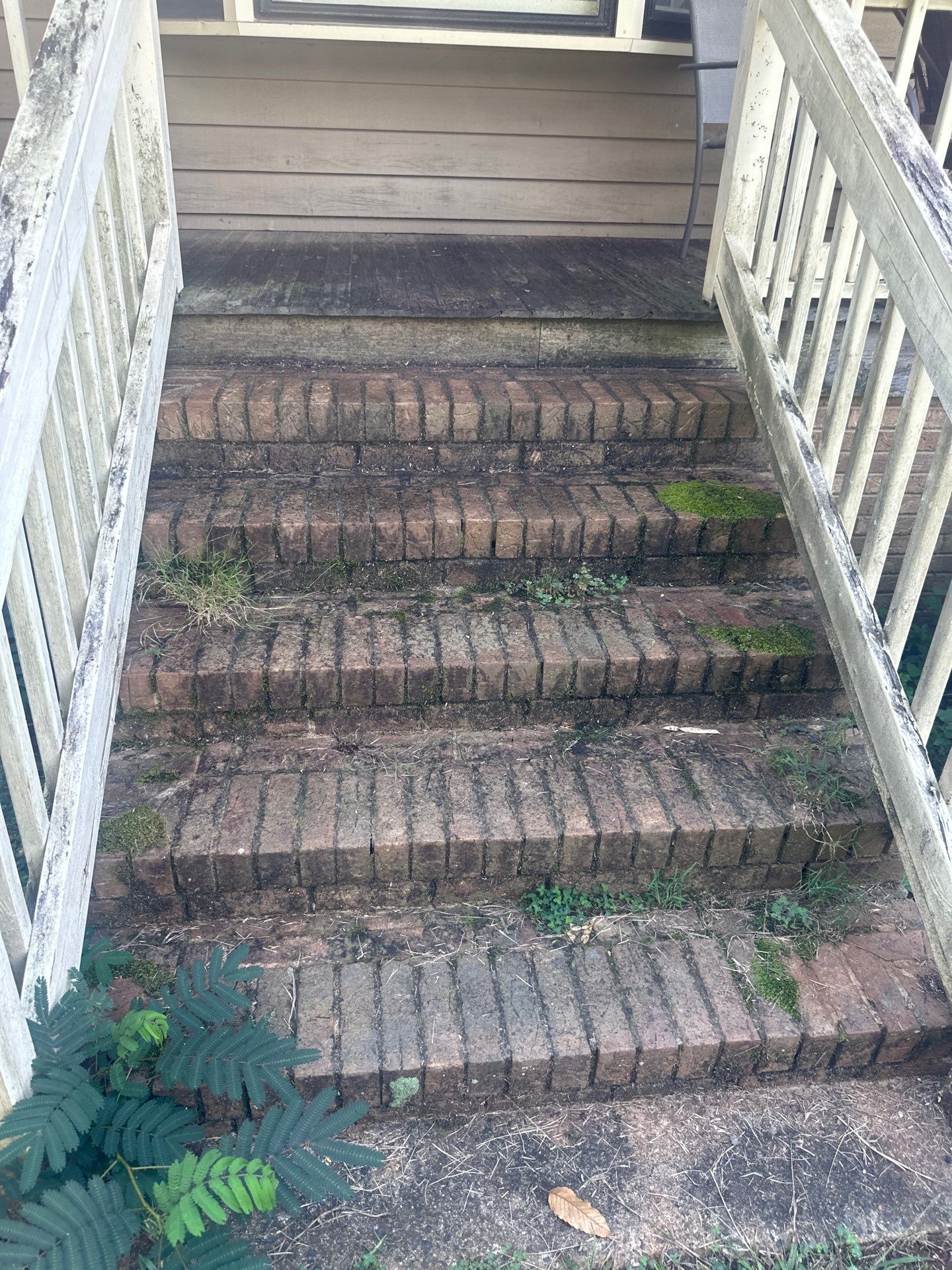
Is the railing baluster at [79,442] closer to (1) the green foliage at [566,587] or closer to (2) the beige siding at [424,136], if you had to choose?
(1) the green foliage at [566,587]

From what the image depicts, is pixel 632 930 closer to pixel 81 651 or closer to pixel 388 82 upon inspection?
pixel 81 651

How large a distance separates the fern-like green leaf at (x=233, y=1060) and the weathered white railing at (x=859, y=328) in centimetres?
119

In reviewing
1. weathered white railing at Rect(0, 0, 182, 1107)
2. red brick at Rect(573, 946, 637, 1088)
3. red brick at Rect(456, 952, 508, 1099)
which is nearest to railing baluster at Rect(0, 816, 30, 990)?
weathered white railing at Rect(0, 0, 182, 1107)

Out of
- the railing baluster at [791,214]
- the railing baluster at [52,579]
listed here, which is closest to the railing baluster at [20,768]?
the railing baluster at [52,579]

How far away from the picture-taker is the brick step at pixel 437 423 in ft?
8.08

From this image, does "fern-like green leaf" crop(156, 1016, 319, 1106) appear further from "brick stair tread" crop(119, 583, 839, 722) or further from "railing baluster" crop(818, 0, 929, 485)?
"railing baluster" crop(818, 0, 929, 485)

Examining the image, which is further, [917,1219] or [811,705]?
[811,705]

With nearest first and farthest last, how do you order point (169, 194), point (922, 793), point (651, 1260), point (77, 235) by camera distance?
1. point (651, 1260)
2. point (77, 235)
3. point (922, 793)
4. point (169, 194)

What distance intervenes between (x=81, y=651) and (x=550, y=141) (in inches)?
120

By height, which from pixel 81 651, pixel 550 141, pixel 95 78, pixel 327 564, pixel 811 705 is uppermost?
pixel 95 78

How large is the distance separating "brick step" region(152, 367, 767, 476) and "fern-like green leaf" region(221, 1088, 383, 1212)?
1662 millimetres

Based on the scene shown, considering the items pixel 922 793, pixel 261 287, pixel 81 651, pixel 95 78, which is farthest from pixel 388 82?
pixel 922 793

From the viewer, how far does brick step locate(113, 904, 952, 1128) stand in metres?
1.65

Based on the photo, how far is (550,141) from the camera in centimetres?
369
